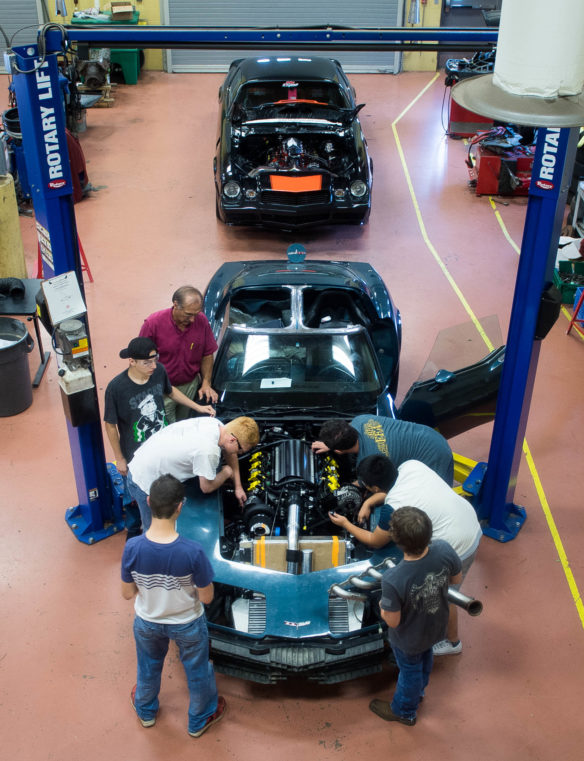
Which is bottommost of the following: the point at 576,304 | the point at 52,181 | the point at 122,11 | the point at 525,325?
the point at 576,304

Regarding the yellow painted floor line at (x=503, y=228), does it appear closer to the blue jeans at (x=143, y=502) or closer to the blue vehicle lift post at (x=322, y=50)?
the blue vehicle lift post at (x=322, y=50)

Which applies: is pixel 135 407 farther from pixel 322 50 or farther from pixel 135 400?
pixel 322 50

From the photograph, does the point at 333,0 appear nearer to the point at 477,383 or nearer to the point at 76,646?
the point at 477,383

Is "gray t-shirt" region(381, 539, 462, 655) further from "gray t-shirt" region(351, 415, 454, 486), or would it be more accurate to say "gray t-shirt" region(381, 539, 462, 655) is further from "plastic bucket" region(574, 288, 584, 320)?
"plastic bucket" region(574, 288, 584, 320)

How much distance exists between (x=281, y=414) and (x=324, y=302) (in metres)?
1.49

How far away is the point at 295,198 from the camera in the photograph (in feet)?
31.4

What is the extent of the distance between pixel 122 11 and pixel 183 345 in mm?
12955

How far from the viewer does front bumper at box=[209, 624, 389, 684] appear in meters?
4.10

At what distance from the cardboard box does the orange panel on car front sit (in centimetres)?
880

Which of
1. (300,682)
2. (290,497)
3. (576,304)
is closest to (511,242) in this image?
(576,304)

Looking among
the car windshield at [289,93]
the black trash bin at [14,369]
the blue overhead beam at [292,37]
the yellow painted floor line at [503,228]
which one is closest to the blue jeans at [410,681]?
the blue overhead beam at [292,37]

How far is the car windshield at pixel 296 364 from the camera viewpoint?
5586mm

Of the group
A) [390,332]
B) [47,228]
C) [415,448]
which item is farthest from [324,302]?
[47,228]

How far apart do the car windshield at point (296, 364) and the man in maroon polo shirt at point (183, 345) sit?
0.10 meters
